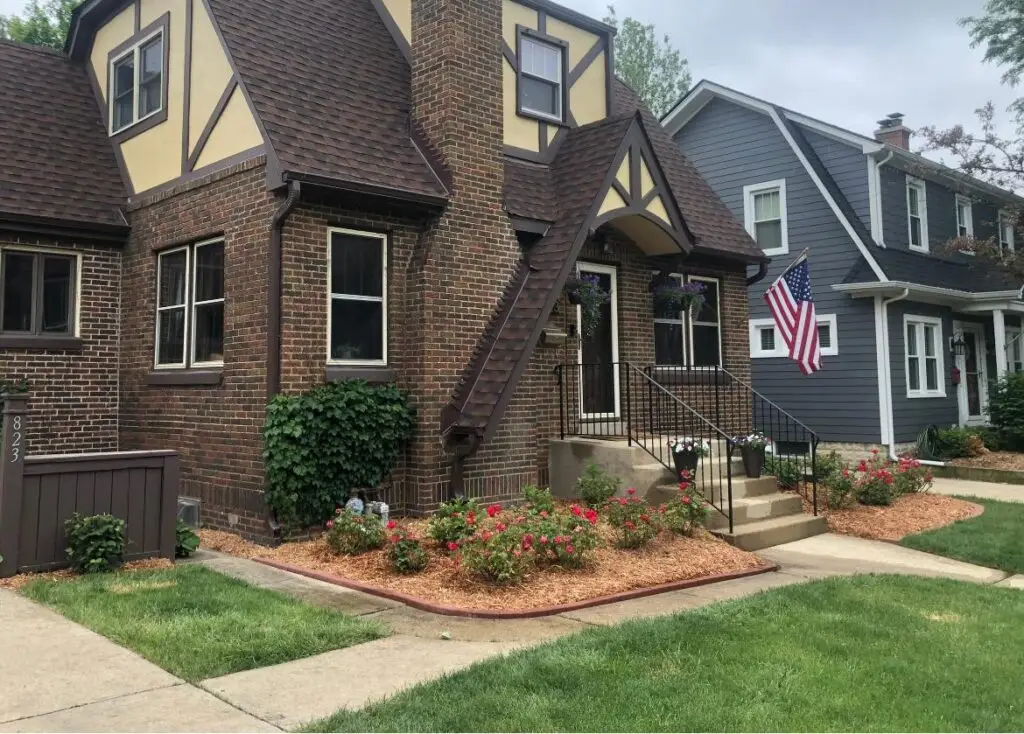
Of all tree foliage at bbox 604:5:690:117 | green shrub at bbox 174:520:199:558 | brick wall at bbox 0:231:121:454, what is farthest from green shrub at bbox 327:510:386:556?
tree foliage at bbox 604:5:690:117

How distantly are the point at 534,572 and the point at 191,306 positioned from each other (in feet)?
18.1

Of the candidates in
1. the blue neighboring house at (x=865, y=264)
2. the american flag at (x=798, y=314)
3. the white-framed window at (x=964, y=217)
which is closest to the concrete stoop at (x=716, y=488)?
the american flag at (x=798, y=314)

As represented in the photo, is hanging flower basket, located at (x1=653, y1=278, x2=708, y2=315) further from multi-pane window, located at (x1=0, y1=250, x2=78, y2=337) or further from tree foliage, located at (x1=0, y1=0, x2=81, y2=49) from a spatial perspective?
tree foliage, located at (x1=0, y1=0, x2=81, y2=49)

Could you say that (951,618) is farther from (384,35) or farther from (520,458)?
(384,35)

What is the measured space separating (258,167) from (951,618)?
7.69 metres

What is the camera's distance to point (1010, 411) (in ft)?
55.3

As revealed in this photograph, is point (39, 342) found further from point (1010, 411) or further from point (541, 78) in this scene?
point (1010, 411)

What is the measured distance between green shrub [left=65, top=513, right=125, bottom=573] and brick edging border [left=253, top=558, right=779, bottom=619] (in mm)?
1304

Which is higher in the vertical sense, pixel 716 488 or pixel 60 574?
pixel 716 488

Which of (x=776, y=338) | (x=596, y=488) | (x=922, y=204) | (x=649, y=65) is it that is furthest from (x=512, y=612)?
(x=649, y=65)

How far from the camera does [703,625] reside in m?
5.70

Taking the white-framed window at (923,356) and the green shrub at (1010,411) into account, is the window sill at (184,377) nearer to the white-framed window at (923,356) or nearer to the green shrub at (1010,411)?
the white-framed window at (923,356)

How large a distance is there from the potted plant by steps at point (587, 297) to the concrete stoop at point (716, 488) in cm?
155

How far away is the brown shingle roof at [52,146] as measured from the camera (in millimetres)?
10305
